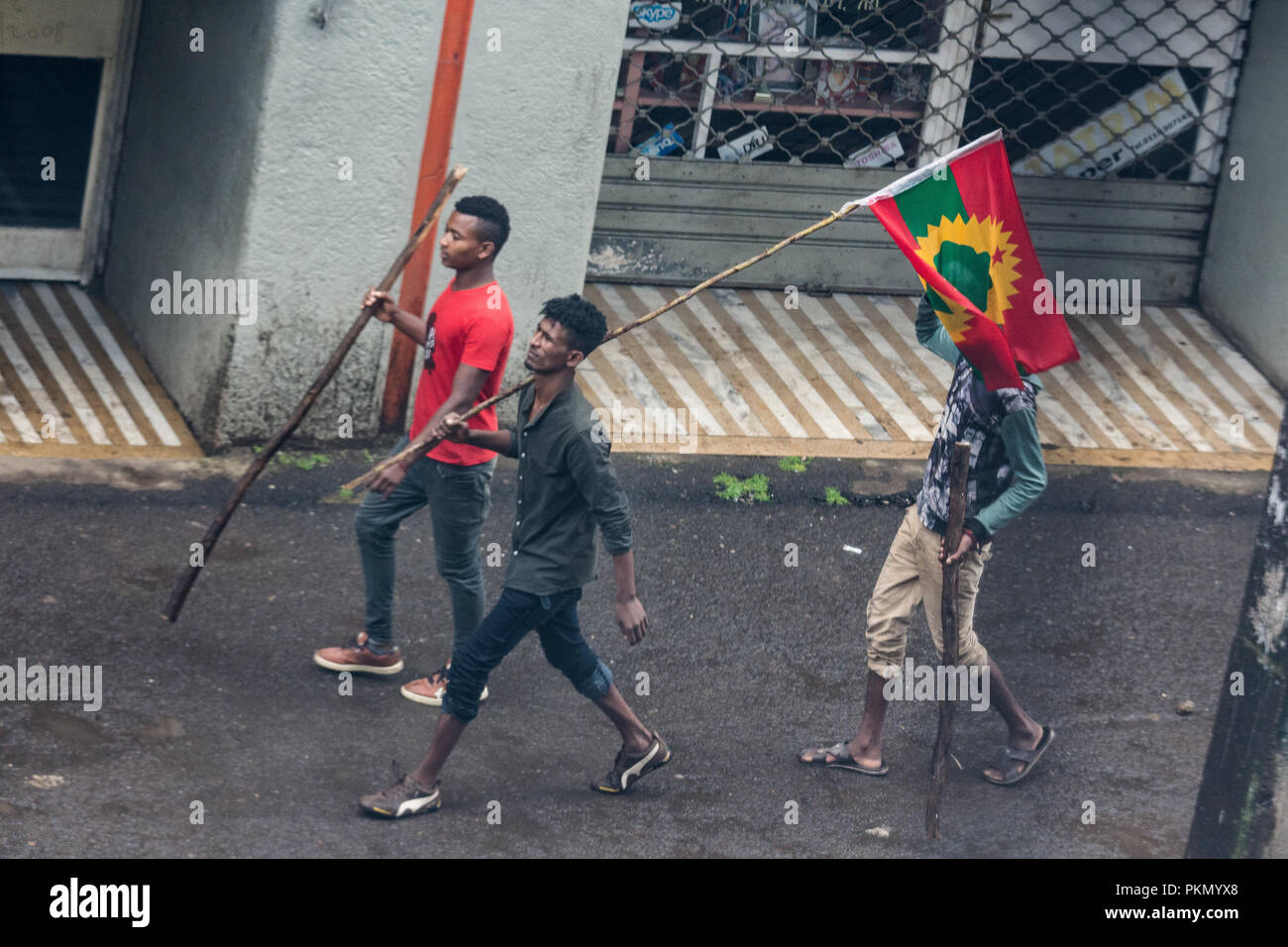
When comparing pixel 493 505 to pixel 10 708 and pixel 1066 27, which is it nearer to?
pixel 10 708

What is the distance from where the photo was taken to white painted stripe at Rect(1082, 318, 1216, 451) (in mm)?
9672

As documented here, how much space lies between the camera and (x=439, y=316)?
6.03 m

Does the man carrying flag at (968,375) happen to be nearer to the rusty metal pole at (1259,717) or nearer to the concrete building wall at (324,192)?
the rusty metal pole at (1259,717)

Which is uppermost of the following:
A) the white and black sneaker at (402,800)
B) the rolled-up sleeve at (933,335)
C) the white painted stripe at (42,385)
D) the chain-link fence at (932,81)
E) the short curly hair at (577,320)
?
the chain-link fence at (932,81)

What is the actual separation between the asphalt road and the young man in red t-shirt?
32 centimetres

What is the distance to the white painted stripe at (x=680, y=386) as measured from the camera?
29.9ft

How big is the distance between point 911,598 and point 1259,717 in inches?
60.0

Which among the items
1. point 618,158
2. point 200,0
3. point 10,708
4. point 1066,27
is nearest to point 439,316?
point 10,708

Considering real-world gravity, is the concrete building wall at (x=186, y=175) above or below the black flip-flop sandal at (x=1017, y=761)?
above

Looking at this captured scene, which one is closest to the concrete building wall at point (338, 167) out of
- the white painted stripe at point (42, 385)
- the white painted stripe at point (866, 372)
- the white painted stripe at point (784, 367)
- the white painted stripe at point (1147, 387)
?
the white painted stripe at point (42, 385)

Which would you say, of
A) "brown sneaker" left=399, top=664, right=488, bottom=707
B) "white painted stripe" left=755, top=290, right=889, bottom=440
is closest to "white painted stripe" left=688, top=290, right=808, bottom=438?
"white painted stripe" left=755, top=290, right=889, bottom=440

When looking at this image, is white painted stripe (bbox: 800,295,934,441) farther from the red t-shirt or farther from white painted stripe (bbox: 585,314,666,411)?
the red t-shirt

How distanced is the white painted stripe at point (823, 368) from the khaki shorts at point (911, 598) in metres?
3.03

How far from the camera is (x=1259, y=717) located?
499 cm
